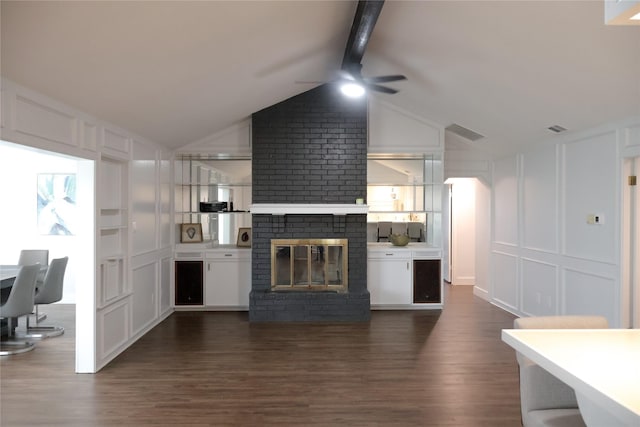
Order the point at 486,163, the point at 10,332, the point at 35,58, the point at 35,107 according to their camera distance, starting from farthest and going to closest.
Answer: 1. the point at 486,163
2. the point at 10,332
3. the point at 35,107
4. the point at 35,58

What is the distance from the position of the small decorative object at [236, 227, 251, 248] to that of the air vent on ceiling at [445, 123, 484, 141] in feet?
11.0

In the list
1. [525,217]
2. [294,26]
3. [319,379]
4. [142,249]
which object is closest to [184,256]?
[142,249]

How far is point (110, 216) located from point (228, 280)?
229 centimetres

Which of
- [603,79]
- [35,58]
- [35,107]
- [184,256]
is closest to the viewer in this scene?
[35,58]

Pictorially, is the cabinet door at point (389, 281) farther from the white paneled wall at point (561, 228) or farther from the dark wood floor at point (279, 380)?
the white paneled wall at point (561, 228)

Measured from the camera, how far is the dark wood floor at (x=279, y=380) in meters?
3.00

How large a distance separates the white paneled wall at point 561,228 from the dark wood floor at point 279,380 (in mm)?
868

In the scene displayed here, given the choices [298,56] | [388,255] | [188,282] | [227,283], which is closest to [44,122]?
[298,56]

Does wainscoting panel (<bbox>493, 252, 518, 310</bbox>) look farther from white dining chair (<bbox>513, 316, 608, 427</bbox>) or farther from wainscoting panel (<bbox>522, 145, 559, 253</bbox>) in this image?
white dining chair (<bbox>513, 316, 608, 427</bbox>)

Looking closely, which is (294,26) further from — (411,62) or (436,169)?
(436,169)

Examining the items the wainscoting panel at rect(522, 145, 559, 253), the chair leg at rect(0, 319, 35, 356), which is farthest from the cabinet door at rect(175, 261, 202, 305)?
the wainscoting panel at rect(522, 145, 559, 253)

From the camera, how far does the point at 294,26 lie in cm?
369

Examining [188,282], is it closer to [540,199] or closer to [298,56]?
[298,56]

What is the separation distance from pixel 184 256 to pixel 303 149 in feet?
7.51
